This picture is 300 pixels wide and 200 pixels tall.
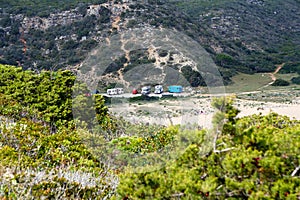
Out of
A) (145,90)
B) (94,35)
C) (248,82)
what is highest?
(145,90)

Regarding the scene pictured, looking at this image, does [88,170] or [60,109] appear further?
[60,109]

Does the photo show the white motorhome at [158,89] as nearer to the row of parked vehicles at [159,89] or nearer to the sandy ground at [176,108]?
the row of parked vehicles at [159,89]

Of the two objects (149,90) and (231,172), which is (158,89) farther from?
(231,172)

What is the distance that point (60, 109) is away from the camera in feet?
37.2

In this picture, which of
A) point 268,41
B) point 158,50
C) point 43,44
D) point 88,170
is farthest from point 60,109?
point 268,41

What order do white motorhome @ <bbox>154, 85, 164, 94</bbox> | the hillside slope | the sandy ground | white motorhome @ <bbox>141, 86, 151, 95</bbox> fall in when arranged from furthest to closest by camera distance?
the hillside slope → white motorhome @ <bbox>154, 85, 164, 94</bbox> → white motorhome @ <bbox>141, 86, 151, 95</bbox> → the sandy ground

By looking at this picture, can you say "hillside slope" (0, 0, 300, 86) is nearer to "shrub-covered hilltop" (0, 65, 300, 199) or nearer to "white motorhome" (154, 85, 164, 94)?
"white motorhome" (154, 85, 164, 94)

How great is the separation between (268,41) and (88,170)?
63049 mm

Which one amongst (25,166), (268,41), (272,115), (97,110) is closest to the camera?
(25,166)

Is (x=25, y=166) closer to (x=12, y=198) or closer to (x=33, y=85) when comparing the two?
(x=12, y=198)

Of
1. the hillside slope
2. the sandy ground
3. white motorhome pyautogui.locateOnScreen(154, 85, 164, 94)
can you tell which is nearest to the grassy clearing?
the hillside slope

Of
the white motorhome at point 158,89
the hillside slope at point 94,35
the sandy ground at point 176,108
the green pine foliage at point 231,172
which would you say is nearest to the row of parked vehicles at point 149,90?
the white motorhome at point 158,89

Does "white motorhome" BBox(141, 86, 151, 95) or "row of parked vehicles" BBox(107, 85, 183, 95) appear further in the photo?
"white motorhome" BBox(141, 86, 151, 95)

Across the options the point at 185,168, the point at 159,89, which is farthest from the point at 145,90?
the point at 185,168
